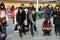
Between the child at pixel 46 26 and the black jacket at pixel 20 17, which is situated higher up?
the black jacket at pixel 20 17

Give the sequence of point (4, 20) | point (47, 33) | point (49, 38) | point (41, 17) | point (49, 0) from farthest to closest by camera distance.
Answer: point (49, 0) < point (41, 17) < point (47, 33) < point (49, 38) < point (4, 20)

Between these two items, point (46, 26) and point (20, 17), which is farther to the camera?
point (46, 26)

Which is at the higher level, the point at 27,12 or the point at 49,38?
the point at 27,12

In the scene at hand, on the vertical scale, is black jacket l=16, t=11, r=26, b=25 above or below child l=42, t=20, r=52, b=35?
above

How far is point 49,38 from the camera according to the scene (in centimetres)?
1470

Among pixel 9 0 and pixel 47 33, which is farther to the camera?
pixel 9 0

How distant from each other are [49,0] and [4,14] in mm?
31553

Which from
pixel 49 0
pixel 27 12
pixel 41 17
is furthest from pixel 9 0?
pixel 27 12

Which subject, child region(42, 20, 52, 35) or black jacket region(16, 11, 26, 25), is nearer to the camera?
black jacket region(16, 11, 26, 25)

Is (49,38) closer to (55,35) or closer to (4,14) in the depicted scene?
(55,35)

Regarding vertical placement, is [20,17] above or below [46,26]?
above

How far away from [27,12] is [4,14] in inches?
80.1

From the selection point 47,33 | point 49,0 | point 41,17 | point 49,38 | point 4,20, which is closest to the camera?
point 4,20

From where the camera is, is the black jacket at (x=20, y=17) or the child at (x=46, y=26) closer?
the black jacket at (x=20, y=17)
